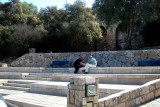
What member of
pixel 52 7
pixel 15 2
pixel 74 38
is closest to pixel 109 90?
pixel 74 38

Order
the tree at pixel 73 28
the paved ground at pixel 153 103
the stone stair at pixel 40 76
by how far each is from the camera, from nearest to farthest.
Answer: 1. the paved ground at pixel 153 103
2. the stone stair at pixel 40 76
3. the tree at pixel 73 28

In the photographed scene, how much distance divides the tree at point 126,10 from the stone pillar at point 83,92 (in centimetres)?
1452

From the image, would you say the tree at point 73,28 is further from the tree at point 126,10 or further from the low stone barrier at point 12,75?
the low stone barrier at point 12,75

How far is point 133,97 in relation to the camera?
5363 millimetres

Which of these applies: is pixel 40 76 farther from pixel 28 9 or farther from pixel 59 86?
pixel 28 9

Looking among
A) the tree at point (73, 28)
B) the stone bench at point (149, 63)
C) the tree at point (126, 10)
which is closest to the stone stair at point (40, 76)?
the stone bench at point (149, 63)

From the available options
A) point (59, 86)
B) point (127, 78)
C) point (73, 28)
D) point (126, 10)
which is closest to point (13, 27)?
point (73, 28)

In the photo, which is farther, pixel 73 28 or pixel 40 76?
pixel 73 28

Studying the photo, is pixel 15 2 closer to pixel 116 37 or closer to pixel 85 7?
pixel 85 7

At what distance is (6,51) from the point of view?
83.1 ft

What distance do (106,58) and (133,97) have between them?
10.5 metres

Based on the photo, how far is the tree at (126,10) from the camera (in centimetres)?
1648

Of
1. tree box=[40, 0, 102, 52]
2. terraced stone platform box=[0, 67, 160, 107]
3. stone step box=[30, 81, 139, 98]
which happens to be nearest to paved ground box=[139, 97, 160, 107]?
terraced stone platform box=[0, 67, 160, 107]

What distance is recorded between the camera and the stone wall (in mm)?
14184
